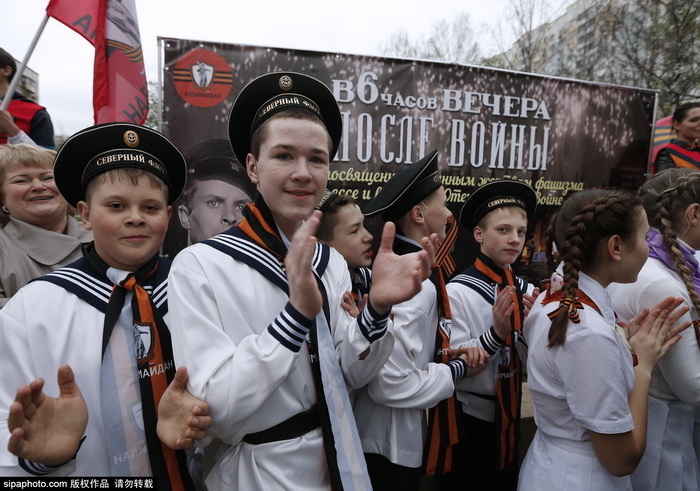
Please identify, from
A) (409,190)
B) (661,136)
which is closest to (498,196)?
(409,190)

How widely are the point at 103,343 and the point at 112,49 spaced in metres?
3.04

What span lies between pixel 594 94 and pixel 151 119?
12354 millimetres

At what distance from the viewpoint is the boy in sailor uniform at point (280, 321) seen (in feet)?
3.90

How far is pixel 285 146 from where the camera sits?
1497 mm

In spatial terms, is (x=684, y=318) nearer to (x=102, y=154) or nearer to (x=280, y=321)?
(x=280, y=321)

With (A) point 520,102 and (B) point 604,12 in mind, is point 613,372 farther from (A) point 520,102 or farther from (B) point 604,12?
(B) point 604,12

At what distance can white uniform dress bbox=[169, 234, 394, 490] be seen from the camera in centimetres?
117

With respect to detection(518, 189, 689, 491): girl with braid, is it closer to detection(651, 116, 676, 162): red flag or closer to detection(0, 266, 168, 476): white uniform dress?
detection(0, 266, 168, 476): white uniform dress

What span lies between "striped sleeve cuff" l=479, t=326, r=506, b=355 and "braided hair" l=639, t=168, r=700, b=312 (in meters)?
0.92

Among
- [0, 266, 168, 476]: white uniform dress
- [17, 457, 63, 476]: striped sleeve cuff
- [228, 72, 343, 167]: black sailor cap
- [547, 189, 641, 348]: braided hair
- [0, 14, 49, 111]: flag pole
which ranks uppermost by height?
[0, 14, 49, 111]: flag pole

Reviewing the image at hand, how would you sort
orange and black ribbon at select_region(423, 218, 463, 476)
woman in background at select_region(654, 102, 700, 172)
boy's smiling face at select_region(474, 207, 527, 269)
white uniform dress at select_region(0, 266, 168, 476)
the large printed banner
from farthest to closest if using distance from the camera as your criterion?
woman in background at select_region(654, 102, 700, 172)
the large printed banner
boy's smiling face at select_region(474, 207, 527, 269)
orange and black ribbon at select_region(423, 218, 463, 476)
white uniform dress at select_region(0, 266, 168, 476)

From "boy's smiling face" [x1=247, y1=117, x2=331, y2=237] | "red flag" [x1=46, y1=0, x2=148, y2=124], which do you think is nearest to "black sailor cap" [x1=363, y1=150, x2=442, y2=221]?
"boy's smiling face" [x1=247, y1=117, x2=331, y2=237]

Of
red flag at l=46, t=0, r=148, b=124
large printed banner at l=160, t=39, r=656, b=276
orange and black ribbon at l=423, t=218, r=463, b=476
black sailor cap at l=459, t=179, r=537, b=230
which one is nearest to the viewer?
orange and black ribbon at l=423, t=218, r=463, b=476

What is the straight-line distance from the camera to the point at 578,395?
5.03 ft
